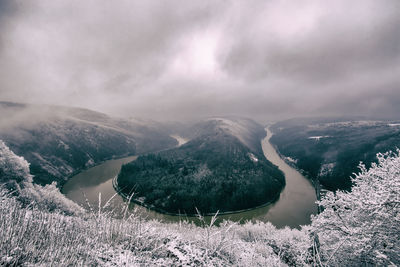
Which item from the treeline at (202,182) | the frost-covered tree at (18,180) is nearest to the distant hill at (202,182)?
the treeline at (202,182)

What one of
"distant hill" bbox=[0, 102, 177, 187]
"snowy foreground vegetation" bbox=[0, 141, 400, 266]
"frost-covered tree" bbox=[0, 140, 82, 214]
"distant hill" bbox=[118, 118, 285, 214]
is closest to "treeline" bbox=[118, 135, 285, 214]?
"distant hill" bbox=[118, 118, 285, 214]

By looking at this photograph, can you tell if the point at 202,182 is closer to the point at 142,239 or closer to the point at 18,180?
the point at 18,180

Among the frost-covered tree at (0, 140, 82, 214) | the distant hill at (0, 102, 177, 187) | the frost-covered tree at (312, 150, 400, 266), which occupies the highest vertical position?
the frost-covered tree at (312, 150, 400, 266)

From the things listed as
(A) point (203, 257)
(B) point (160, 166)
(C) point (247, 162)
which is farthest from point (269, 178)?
(A) point (203, 257)

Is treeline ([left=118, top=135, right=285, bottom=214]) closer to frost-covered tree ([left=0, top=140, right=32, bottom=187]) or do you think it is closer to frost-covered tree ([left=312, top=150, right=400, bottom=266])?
frost-covered tree ([left=0, top=140, right=32, bottom=187])

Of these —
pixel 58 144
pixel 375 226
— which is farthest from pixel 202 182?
pixel 58 144

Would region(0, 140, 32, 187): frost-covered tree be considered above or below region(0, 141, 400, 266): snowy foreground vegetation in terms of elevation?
below

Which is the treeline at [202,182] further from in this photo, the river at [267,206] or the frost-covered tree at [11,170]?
the frost-covered tree at [11,170]
